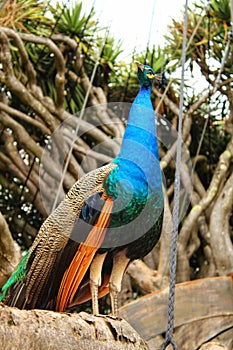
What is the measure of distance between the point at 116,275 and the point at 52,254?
305mm

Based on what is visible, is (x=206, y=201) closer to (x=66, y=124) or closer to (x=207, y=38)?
(x=66, y=124)

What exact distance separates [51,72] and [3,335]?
4.90 m

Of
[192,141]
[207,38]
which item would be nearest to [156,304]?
[192,141]

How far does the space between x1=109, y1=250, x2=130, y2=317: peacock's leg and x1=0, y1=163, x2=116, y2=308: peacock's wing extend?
0.56 ft

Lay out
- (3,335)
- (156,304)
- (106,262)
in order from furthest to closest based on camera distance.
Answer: (156,304)
(106,262)
(3,335)

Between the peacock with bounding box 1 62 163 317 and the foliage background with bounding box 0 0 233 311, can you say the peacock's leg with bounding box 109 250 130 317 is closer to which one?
the peacock with bounding box 1 62 163 317

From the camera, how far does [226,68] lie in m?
5.96

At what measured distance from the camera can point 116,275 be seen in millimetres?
2494

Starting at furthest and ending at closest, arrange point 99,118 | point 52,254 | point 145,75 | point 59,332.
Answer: point 99,118 < point 145,75 < point 52,254 < point 59,332

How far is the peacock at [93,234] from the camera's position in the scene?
7.71 ft

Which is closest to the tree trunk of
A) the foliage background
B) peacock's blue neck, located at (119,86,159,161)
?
peacock's blue neck, located at (119,86,159,161)

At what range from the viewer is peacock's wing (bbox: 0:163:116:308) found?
2.32m

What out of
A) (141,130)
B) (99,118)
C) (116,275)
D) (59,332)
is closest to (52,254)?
(116,275)

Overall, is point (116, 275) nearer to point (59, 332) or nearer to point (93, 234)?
point (93, 234)
